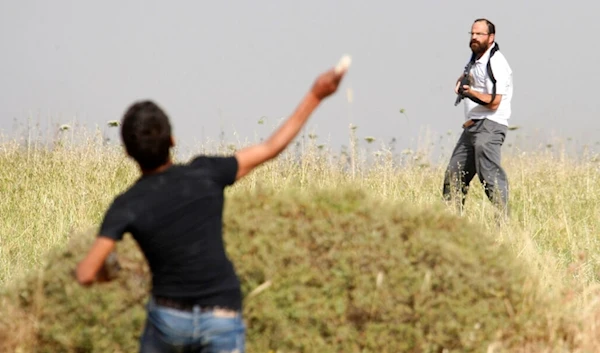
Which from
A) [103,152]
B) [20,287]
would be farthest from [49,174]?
[20,287]

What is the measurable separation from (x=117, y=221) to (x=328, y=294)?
1492 millimetres

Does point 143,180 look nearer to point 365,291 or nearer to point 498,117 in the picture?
point 365,291

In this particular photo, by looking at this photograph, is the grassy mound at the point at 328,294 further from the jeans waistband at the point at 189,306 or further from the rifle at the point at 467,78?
the rifle at the point at 467,78

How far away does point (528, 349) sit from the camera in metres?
4.20

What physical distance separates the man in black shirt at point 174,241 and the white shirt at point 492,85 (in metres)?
6.14

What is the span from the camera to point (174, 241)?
9.32 ft

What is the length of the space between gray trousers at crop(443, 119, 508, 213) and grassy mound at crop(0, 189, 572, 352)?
4.22m

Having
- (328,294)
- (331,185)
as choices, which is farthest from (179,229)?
(331,185)

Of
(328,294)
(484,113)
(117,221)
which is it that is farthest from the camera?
(484,113)

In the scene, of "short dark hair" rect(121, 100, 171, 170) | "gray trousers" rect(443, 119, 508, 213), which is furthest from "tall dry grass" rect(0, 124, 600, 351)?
"short dark hair" rect(121, 100, 171, 170)

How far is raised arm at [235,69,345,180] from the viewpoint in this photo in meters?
2.99

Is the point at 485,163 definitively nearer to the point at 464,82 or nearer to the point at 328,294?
the point at 464,82

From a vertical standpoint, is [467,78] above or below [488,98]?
above

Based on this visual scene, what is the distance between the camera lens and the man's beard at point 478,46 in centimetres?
870
